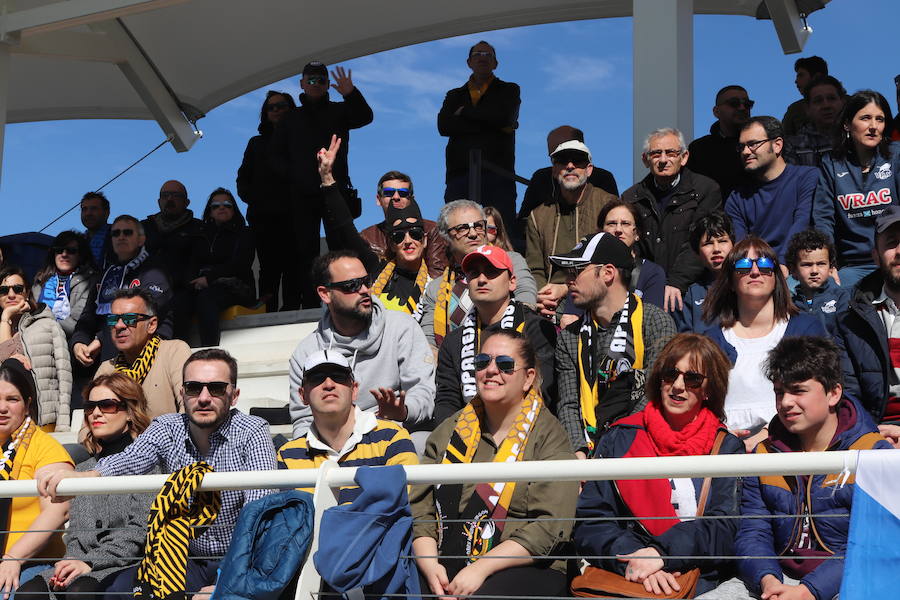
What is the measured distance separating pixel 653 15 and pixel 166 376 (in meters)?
3.51

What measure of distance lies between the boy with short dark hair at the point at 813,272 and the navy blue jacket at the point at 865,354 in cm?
31

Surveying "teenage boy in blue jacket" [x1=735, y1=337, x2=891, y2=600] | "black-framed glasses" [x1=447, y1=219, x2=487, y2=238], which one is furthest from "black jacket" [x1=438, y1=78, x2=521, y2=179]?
"teenage boy in blue jacket" [x1=735, y1=337, x2=891, y2=600]

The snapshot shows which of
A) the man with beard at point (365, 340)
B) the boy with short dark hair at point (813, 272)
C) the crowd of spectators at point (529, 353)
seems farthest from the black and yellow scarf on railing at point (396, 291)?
the boy with short dark hair at point (813, 272)

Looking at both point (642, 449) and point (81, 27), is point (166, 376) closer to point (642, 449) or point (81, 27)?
point (642, 449)

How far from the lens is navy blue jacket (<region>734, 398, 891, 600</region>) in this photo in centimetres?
386

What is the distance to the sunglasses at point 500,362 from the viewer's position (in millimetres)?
4484

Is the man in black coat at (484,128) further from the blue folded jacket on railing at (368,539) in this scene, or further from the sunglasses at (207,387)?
the blue folded jacket on railing at (368,539)

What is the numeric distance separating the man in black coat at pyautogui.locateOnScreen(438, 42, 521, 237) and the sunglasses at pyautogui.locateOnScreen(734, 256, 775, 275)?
312cm

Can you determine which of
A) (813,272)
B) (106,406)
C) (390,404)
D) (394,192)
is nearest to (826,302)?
(813,272)

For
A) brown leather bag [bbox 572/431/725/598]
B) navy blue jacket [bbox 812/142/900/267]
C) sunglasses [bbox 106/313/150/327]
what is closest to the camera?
brown leather bag [bbox 572/431/725/598]

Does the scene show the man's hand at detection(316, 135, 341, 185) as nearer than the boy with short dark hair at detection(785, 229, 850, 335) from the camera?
No

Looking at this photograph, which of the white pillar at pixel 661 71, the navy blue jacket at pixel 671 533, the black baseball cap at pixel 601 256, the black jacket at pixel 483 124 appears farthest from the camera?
the black jacket at pixel 483 124

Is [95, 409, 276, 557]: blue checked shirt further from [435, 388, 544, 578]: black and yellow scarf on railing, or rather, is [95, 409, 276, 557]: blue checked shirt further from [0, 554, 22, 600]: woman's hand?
[435, 388, 544, 578]: black and yellow scarf on railing

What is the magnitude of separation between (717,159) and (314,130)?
114 inches
